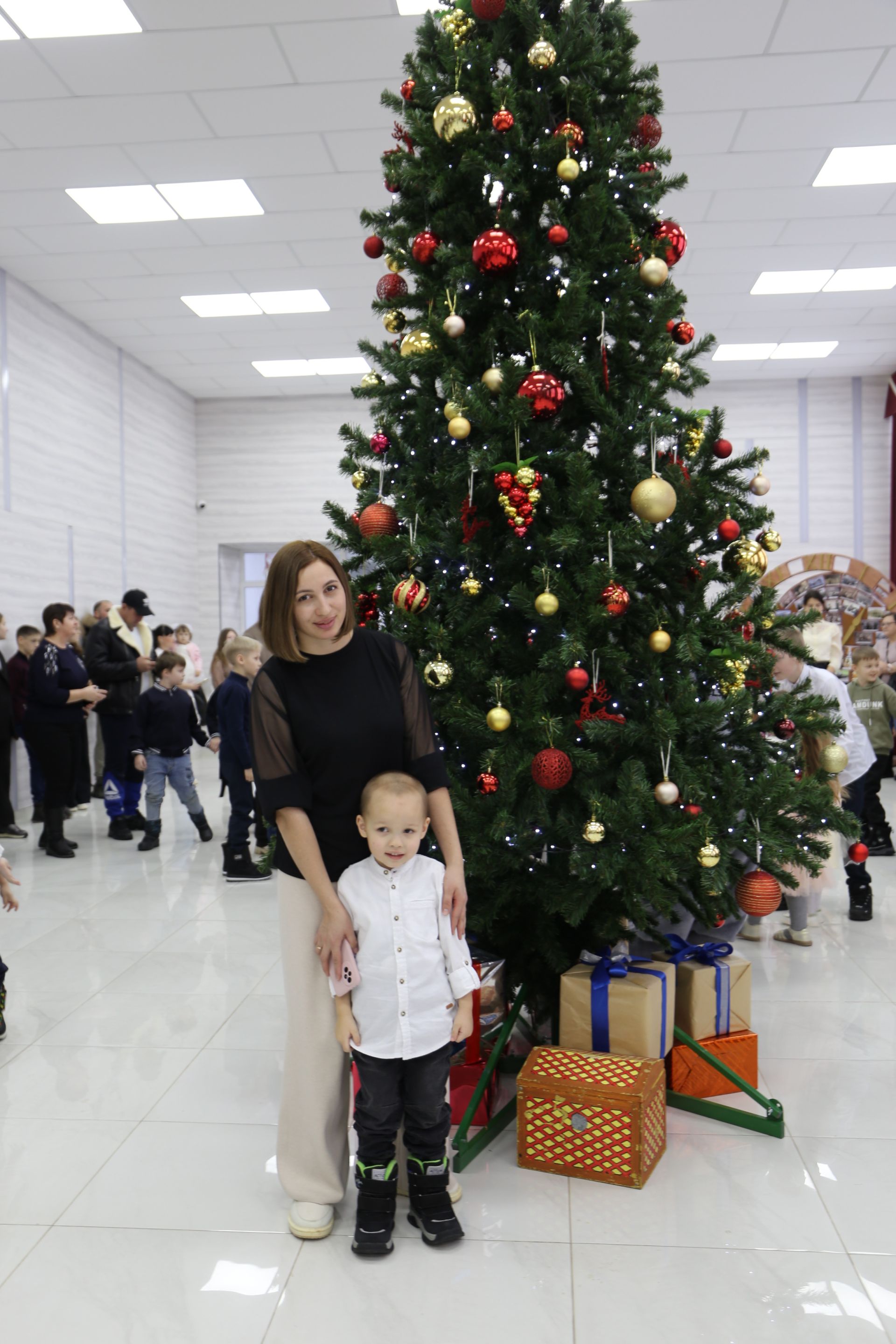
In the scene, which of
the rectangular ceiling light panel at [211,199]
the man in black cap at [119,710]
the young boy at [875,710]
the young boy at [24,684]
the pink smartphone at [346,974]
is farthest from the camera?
the young boy at [24,684]

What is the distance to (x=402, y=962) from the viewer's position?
2.12 meters

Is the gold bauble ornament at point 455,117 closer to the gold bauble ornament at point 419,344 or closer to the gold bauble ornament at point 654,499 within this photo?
the gold bauble ornament at point 419,344

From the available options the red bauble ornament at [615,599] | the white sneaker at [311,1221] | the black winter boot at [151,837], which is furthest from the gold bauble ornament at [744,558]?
the black winter boot at [151,837]

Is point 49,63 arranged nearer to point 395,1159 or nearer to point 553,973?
point 553,973

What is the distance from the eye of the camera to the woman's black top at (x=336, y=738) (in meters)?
2.13

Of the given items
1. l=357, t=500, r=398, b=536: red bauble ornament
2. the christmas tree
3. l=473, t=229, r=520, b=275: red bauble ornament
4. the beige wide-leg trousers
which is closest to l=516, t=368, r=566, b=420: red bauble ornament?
the christmas tree

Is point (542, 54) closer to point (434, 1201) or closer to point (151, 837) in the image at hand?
point (434, 1201)

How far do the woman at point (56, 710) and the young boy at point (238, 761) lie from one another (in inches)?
49.5

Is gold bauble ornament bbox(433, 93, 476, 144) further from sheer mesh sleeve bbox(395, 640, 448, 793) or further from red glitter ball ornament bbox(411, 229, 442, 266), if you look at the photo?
sheer mesh sleeve bbox(395, 640, 448, 793)

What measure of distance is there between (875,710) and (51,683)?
518cm

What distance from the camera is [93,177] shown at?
6.59 m

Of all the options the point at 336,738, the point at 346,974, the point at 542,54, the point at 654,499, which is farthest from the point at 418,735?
the point at 542,54

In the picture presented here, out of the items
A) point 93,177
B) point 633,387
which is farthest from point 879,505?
point 633,387

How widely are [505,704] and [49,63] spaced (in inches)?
189
